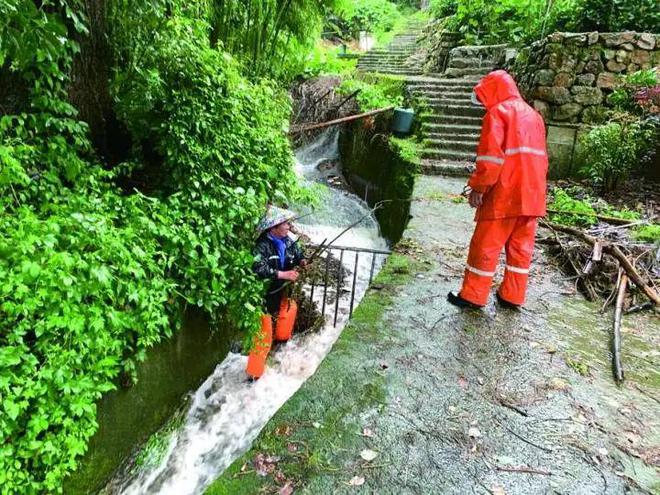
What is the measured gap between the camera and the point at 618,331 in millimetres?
3592

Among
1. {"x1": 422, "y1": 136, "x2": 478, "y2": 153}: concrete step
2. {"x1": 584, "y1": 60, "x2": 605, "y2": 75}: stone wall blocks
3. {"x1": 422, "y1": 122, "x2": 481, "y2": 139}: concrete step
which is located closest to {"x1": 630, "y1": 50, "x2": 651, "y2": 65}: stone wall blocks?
{"x1": 584, "y1": 60, "x2": 605, "y2": 75}: stone wall blocks

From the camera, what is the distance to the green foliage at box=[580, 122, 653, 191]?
6.91 meters

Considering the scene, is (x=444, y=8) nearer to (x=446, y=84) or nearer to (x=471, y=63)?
(x=471, y=63)

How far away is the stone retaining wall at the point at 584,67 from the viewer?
26.0 feet

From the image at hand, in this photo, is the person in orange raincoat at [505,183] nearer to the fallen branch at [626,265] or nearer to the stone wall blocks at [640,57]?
the fallen branch at [626,265]

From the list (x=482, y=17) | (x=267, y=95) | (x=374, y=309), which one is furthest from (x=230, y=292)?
(x=482, y=17)

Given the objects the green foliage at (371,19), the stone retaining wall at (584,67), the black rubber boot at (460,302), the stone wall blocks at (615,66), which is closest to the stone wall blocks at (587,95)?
the stone retaining wall at (584,67)

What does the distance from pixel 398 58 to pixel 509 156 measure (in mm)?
16946

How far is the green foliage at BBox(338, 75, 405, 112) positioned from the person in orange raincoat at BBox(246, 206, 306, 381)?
7.55 metres

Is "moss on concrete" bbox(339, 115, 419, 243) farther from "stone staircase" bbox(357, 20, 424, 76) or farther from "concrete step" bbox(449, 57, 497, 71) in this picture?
"stone staircase" bbox(357, 20, 424, 76)

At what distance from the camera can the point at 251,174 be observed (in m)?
3.82

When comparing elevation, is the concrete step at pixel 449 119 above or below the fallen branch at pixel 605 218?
above

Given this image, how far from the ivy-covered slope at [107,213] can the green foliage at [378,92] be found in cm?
700

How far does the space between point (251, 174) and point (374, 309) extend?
1.67 meters
